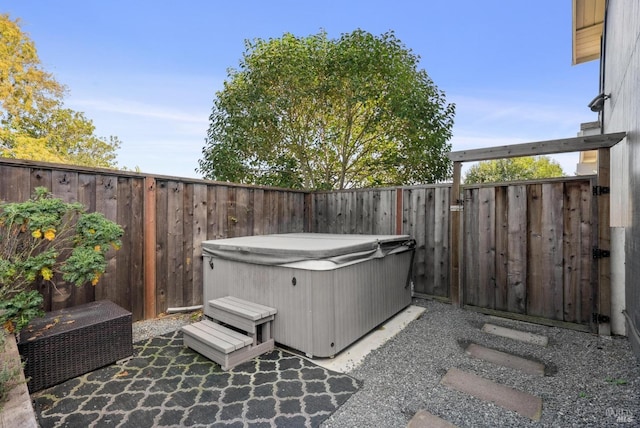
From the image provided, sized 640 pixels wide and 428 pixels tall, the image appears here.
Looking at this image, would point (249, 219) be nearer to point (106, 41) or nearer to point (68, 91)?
point (106, 41)

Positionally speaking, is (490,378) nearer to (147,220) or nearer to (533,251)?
(533,251)

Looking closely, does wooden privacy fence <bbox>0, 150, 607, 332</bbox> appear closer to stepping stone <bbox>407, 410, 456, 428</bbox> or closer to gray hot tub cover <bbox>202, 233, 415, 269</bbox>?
gray hot tub cover <bbox>202, 233, 415, 269</bbox>

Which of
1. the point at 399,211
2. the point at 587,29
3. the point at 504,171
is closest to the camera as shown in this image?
the point at 399,211

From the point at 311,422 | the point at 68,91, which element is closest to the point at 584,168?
the point at 311,422

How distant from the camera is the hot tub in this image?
2.46 meters

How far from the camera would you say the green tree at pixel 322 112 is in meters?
6.25

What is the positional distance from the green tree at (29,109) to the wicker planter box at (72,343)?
14606 mm

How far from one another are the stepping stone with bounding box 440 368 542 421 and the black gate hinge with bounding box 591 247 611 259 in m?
1.84

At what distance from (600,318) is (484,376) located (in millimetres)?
1729

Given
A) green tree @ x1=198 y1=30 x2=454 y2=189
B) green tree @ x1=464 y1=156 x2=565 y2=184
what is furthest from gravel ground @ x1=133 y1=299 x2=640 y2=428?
green tree @ x1=464 y1=156 x2=565 y2=184

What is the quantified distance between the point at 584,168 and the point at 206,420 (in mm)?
14745

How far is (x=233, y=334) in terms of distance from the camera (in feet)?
8.40

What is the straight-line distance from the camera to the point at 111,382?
2137 millimetres

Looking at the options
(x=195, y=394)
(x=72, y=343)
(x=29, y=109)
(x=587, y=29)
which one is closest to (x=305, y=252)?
(x=195, y=394)
